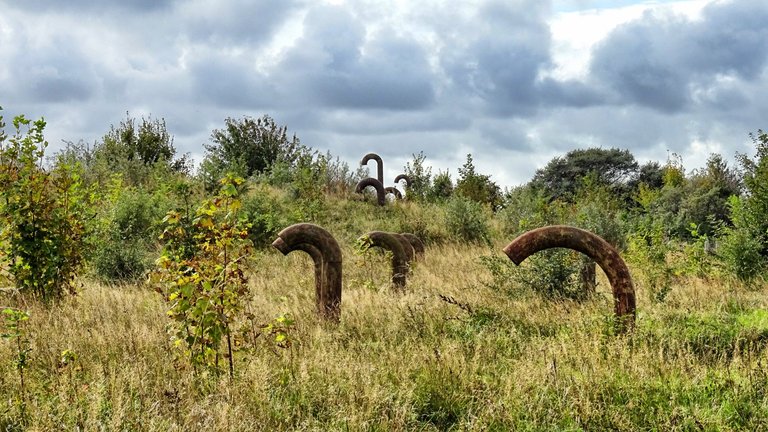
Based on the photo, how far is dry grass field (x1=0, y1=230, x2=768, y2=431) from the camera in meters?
4.98

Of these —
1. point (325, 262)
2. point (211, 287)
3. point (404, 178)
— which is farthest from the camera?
point (404, 178)

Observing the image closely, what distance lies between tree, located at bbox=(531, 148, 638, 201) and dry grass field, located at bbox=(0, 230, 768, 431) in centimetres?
3813

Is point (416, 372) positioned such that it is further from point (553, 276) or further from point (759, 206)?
point (759, 206)

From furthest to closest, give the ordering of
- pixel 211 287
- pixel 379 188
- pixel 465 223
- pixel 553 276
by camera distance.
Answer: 1. pixel 379 188
2. pixel 465 223
3. pixel 553 276
4. pixel 211 287

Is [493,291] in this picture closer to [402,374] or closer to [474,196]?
[402,374]

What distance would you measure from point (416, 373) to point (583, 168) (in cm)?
4236

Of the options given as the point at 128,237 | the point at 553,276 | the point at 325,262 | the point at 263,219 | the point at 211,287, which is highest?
the point at 263,219

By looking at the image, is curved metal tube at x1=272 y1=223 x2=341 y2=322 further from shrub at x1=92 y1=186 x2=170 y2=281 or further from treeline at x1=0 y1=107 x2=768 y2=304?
shrub at x1=92 y1=186 x2=170 y2=281

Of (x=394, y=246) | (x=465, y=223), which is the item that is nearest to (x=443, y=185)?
(x=465, y=223)

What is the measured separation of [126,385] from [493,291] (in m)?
5.75

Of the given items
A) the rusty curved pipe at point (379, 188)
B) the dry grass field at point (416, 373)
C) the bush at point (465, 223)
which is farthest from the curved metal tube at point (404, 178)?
the dry grass field at point (416, 373)

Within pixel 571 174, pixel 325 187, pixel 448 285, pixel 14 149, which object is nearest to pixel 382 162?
pixel 325 187

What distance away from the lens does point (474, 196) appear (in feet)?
92.8

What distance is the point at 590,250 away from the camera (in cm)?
711
